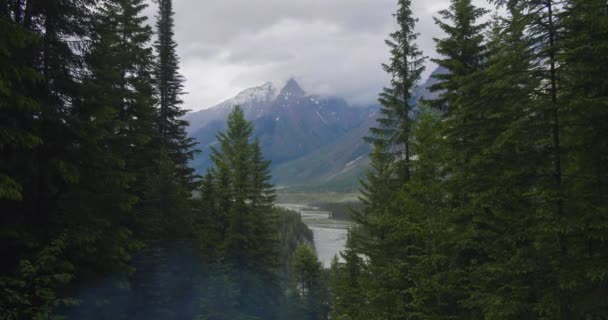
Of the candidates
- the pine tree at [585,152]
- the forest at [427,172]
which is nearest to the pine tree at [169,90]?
the forest at [427,172]

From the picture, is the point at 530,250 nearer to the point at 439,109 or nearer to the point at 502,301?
the point at 502,301

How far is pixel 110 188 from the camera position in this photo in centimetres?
1101

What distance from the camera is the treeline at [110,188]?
27.7ft

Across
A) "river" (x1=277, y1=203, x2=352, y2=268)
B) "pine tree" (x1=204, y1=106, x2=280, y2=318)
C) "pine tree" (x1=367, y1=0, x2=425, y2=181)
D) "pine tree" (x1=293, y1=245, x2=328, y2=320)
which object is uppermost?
"pine tree" (x1=367, y1=0, x2=425, y2=181)

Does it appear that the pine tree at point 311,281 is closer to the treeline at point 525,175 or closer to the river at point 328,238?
the river at point 328,238

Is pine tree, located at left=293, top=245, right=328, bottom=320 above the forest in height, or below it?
below

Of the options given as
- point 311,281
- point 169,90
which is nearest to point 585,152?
point 169,90

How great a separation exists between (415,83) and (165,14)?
67.2 ft

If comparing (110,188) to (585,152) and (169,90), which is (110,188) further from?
(169,90)

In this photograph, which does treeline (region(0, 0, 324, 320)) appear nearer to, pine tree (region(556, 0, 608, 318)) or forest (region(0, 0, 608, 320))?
forest (region(0, 0, 608, 320))

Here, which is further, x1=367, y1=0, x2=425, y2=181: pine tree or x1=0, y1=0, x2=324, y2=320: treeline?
x1=367, y1=0, x2=425, y2=181: pine tree

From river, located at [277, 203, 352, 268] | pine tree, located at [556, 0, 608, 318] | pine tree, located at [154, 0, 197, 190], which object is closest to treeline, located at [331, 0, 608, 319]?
pine tree, located at [556, 0, 608, 318]

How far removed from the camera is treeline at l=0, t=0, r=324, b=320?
8438 mm

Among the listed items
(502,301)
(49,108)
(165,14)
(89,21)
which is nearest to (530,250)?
(502,301)
